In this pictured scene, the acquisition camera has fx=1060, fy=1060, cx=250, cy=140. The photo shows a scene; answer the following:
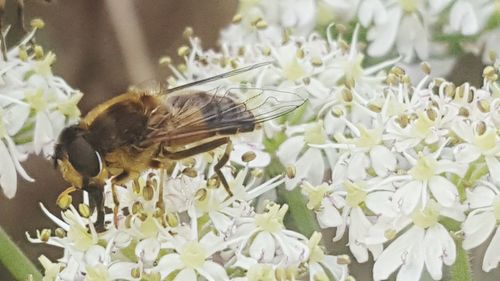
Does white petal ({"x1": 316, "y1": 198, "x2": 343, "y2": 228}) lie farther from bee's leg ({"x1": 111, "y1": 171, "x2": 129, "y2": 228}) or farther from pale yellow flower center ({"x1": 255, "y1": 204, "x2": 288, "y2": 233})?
bee's leg ({"x1": 111, "y1": 171, "x2": 129, "y2": 228})

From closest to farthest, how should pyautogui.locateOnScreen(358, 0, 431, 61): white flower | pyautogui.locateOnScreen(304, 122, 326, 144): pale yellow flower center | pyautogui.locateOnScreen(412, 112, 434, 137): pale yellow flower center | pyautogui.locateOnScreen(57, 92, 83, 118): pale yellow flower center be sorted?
pyautogui.locateOnScreen(412, 112, 434, 137): pale yellow flower center
pyautogui.locateOnScreen(304, 122, 326, 144): pale yellow flower center
pyautogui.locateOnScreen(57, 92, 83, 118): pale yellow flower center
pyautogui.locateOnScreen(358, 0, 431, 61): white flower

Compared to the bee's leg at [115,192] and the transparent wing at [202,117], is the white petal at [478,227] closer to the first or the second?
the transparent wing at [202,117]

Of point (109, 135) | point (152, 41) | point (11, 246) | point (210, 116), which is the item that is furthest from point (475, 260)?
point (152, 41)

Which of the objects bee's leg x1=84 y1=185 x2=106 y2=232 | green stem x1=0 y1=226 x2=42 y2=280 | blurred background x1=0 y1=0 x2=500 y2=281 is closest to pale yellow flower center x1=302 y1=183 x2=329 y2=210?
bee's leg x1=84 y1=185 x2=106 y2=232

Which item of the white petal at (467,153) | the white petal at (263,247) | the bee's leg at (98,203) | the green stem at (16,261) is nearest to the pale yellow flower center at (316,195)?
the white petal at (263,247)

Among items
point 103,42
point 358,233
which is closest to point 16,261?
point 358,233

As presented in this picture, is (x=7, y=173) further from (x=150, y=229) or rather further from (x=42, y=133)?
(x=150, y=229)
